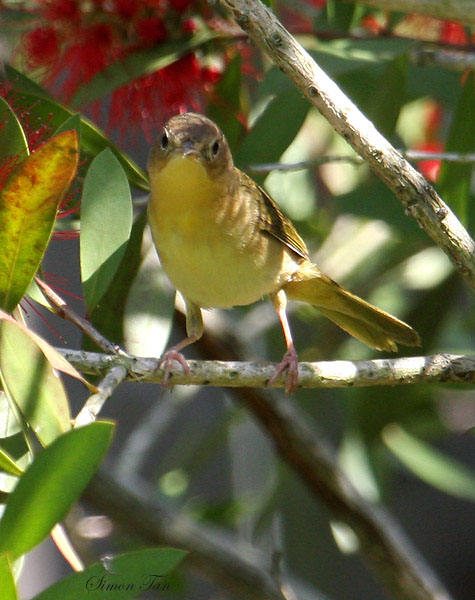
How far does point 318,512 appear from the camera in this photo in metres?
3.81

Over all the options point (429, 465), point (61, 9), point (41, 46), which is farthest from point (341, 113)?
point (429, 465)

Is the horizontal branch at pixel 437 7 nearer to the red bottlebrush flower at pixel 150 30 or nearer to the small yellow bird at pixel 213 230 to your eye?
the small yellow bird at pixel 213 230

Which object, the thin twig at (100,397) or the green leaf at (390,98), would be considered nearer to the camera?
the thin twig at (100,397)

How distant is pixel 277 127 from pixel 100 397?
4.14 feet

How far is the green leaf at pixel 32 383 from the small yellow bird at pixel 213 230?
2.58ft

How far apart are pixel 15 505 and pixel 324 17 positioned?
7.61 ft

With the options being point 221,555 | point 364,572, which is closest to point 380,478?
point 221,555

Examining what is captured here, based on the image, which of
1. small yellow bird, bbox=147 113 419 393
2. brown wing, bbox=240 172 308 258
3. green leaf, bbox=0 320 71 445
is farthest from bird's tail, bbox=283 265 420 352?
green leaf, bbox=0 320 71 445

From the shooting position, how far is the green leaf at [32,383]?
145 cm

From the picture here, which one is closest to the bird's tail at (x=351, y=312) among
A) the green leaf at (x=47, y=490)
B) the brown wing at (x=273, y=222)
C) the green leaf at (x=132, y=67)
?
the brown wing at (x=273, y=222)

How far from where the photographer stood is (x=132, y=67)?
282 centimetres

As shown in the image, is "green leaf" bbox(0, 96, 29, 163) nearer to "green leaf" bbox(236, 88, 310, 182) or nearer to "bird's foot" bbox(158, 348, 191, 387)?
"bird's foot" bbox(158, 348, 191, 387)

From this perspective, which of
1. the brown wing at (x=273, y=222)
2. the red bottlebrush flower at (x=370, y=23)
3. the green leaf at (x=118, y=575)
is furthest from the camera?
the red bottlebrush flower at (x=370, y=23)

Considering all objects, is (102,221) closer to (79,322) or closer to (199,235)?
(79,322)
